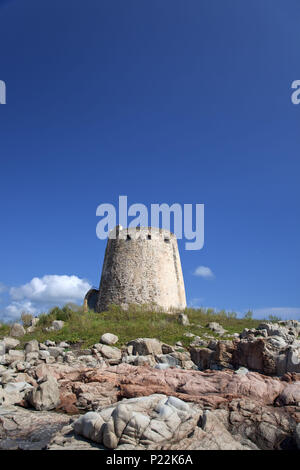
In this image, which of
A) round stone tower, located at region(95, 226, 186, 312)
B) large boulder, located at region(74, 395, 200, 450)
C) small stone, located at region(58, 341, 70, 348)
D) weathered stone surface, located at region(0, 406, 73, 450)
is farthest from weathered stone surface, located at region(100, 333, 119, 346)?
round stone tower, located at region(95, 226, 186, 312)

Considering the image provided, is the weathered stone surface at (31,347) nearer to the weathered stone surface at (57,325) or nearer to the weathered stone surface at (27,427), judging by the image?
the weathered stone surface at (57,325)

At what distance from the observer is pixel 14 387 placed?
22.1 ft

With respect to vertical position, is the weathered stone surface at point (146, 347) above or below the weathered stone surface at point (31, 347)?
above

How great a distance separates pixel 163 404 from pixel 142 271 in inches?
709

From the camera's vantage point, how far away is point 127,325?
52.7 feet

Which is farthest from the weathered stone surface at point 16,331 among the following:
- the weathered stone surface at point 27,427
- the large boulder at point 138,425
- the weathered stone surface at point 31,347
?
the large boulder at point 138,425

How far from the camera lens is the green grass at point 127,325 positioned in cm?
1377

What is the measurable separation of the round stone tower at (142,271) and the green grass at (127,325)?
1.44m

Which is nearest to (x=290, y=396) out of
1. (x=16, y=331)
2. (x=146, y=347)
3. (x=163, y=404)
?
(x=163, y=404)

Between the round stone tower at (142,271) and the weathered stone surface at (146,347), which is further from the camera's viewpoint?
the round stone tower at (142,271)

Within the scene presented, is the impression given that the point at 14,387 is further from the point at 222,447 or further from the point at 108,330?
the point at 108,330

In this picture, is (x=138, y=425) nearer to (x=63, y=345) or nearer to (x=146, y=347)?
(x=146, y=347)
